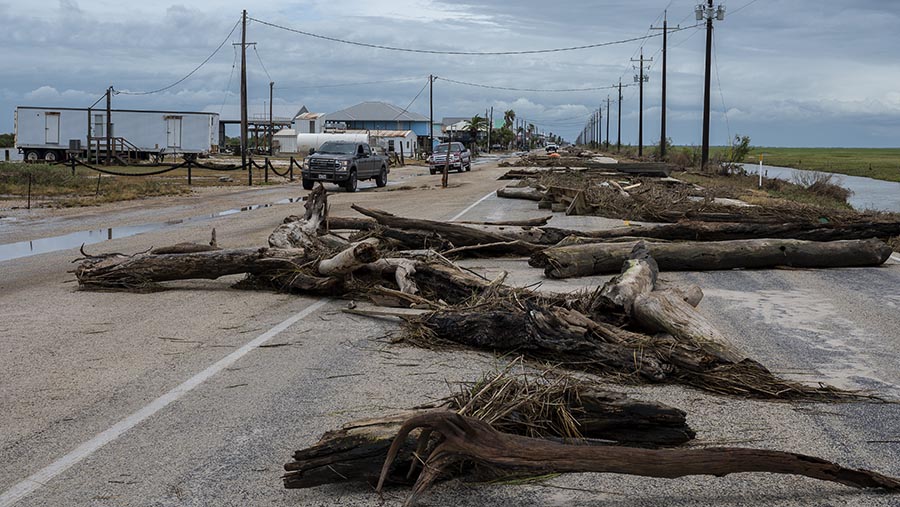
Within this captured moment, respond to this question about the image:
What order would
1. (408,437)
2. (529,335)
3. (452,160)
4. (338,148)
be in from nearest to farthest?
(408,437)
(529,335)
(338,148)
(452,160)

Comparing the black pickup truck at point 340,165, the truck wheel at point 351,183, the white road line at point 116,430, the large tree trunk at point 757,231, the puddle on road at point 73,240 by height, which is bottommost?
the white road line at point 116,430

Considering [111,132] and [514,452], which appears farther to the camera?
[111,132]

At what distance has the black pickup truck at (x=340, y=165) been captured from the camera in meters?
33.8

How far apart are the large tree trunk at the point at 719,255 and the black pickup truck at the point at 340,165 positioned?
2234 centimetres

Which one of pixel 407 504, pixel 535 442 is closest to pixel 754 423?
pixel 535 442

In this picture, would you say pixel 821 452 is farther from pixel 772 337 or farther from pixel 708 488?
pixel 772 337

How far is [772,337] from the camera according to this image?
8.30 metres

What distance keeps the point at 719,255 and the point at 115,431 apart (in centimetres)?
920

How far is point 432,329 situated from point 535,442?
129 inches

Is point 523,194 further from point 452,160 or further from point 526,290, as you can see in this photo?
point 452,160

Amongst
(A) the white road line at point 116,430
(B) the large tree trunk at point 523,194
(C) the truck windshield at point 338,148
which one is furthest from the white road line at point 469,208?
(A) the white road line at point 116,430

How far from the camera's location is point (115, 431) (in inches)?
216

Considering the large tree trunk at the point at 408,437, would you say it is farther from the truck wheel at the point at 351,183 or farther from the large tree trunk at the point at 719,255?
the truck wheel at the point at 351,183

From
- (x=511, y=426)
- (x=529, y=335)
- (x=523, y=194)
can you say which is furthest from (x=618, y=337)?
(x=523, y=194)
